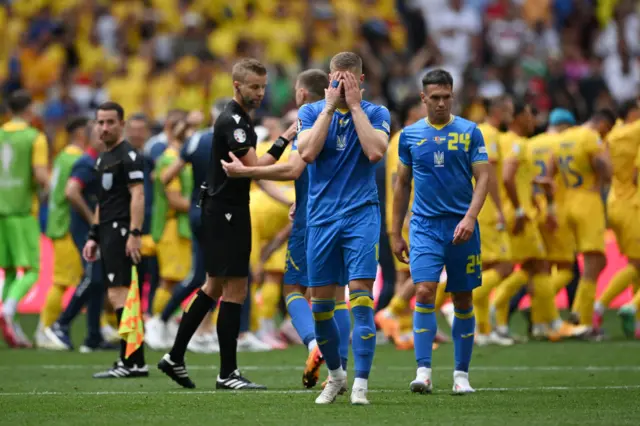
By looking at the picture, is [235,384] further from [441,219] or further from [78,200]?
[78,200]

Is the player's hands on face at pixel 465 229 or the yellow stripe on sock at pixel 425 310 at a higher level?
the player's hands on face at pixel 465 229

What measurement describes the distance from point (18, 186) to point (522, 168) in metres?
6.04

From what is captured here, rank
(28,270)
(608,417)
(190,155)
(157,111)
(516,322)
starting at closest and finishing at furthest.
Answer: (608,417)
(190,155)
(28,270)
(516,322)
(157,111)

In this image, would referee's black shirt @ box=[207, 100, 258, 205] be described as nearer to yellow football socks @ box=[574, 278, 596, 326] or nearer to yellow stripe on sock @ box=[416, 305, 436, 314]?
yellow stripe on sock @ box=[416, 305, 436, 314]

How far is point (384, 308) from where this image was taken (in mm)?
15930

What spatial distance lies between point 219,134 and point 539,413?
10.7ft

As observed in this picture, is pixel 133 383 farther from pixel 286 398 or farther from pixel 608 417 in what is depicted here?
pixel 608 417

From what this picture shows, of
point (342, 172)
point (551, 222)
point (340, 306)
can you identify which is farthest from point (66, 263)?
point (342, 172)

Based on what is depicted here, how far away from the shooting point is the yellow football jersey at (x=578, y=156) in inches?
612

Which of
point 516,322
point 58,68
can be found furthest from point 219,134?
point 58,68

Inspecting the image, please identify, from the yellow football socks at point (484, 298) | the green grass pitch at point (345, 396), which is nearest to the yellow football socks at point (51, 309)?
the green grass pitch at point (345, 396)

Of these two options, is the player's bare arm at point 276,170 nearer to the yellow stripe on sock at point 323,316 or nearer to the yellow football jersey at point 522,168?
the yellow stripe on sock at point 323,316

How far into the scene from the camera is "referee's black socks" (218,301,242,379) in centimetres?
1008

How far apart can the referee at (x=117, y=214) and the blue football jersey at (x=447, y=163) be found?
2.69 meters
